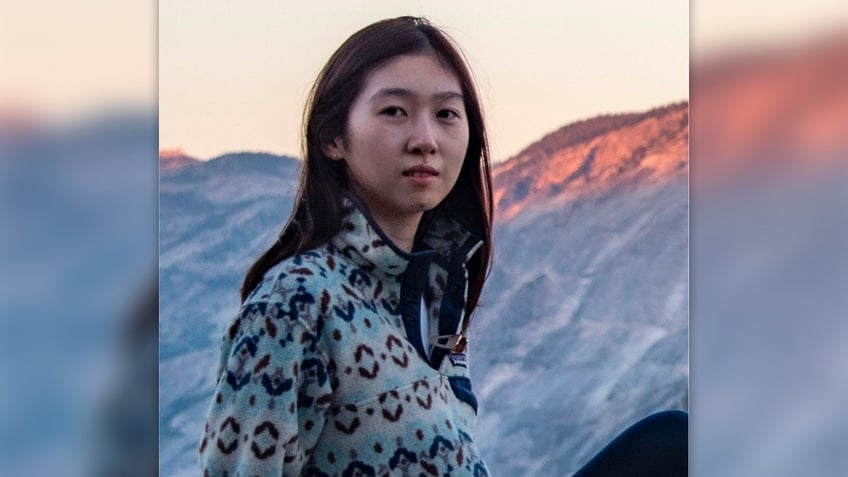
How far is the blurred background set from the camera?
188 cm

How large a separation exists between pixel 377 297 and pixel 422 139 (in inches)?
9.5

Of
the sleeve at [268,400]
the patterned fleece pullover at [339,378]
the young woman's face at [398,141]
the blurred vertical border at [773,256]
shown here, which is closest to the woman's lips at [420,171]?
the young woman's face at [398,141]

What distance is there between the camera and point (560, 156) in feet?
6.40

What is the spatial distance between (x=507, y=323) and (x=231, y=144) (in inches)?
18.9

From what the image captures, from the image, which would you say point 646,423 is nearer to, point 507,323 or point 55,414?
point 507,323

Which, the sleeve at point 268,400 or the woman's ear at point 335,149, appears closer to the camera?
the sleeve at point 268,400

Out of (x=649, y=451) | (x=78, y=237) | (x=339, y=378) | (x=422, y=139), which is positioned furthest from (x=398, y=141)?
(x=649, y=451)

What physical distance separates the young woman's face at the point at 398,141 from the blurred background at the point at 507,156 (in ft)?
0.40

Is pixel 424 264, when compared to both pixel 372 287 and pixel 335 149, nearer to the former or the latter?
pixel 372 287

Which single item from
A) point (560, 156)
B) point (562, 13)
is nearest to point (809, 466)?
point (560, 156)

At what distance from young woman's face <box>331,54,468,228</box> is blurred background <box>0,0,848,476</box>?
0.12 metres

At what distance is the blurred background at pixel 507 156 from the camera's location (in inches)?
74.0

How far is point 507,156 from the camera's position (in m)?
1.93

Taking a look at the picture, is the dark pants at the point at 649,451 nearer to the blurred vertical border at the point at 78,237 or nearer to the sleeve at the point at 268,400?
the sleeve at the point at 268,400
